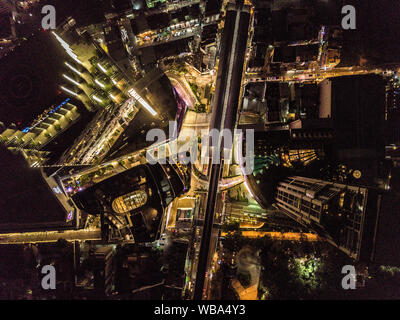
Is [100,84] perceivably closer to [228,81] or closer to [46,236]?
[228,81]

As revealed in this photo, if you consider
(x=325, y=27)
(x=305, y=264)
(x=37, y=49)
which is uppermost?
(x=325, y=27)

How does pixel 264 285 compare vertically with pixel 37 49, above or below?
below

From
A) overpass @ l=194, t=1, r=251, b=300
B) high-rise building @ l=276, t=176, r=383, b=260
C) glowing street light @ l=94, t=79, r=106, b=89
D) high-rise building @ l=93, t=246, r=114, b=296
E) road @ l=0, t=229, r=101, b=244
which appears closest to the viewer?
high-rise building @ l=276, t=176, r=383, b=260

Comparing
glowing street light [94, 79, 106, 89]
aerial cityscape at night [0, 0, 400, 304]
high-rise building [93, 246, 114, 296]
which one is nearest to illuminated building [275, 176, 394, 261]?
aerial cityscape at night [0, 0, 400, 304]

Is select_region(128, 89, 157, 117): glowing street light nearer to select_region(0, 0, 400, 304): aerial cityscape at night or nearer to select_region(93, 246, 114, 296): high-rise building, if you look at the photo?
select_region(0, 0, 400, 304): aerial cityscape at night

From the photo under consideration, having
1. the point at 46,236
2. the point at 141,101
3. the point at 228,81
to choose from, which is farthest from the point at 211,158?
the point at 46,236

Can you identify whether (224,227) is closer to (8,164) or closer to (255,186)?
(255,186)

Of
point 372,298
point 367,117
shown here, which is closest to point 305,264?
point 372,298

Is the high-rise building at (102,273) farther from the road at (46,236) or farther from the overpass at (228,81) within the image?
the overpass at (228,81)

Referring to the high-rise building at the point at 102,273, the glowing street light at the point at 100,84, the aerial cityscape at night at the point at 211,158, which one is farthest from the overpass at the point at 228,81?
the glowing street light at the point at 100,84
